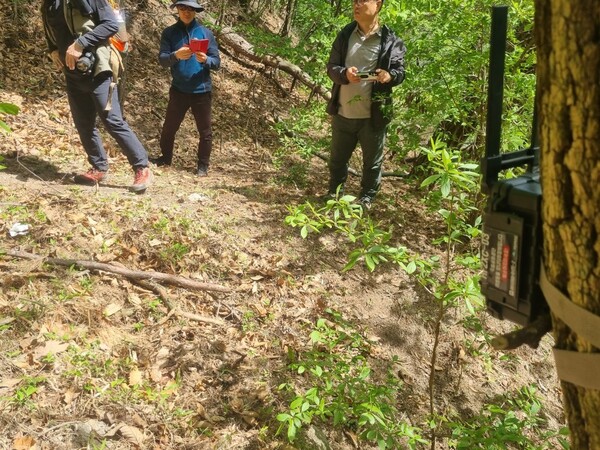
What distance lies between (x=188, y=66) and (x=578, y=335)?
5.05 m

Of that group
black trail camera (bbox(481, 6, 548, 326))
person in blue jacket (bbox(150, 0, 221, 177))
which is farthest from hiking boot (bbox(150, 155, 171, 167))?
black trail camera (bbox(481, 6, 548, 326))

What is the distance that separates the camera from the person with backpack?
4453mm

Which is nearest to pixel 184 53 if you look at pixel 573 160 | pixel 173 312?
pixel 173 312

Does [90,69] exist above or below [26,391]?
above

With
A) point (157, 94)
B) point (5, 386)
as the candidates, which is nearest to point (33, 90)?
point (157, 94)

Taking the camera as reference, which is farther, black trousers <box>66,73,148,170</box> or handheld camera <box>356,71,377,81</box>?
black trousers <box>66,73,148,170</box>

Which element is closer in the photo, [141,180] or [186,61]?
[141,180]

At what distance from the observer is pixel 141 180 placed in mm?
4973

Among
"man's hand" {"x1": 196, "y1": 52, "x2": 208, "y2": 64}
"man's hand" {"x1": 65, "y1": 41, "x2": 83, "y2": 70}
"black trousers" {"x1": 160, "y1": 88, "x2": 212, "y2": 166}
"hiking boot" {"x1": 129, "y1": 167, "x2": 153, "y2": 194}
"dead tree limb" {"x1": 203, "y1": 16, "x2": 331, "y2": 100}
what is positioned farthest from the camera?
"dead tree limb" {"x1": 203, "y1": 16, "x2": 331, "y2": 100}

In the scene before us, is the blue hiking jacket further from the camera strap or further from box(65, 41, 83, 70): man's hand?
the camera strap

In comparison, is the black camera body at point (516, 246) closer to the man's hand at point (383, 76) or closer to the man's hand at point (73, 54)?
the man's hand at point (383, 76)

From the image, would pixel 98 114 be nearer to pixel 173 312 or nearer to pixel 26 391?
pixel 173 312

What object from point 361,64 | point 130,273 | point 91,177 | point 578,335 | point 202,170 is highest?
point 361,64

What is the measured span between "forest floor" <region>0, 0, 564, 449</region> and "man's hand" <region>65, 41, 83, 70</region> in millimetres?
1152
